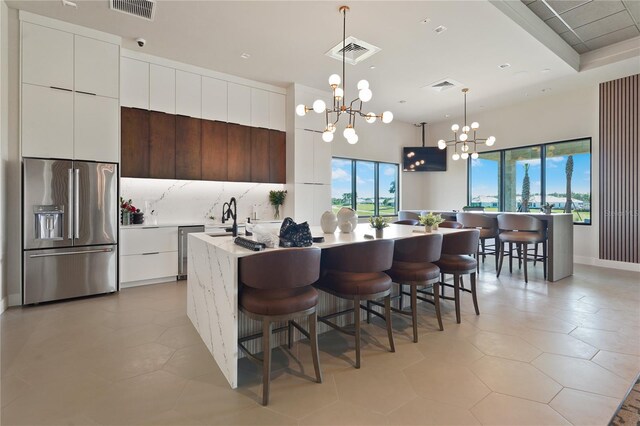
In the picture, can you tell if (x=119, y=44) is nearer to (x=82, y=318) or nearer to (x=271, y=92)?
(x=271, y=92)

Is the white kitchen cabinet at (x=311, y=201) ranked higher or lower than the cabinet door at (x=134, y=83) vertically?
lower

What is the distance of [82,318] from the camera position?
333cm

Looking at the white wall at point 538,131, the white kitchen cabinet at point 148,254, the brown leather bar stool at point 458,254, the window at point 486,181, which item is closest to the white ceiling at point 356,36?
the white wall at point 538,131

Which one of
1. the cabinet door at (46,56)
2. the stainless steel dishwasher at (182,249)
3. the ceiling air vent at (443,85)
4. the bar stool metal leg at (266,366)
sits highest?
the ceiling air vent at (443,85)

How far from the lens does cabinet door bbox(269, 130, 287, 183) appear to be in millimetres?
6055

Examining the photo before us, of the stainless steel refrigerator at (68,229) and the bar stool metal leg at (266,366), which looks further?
the stainless steel refrigerator at (68,229)

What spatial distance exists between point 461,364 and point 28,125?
17.2ft

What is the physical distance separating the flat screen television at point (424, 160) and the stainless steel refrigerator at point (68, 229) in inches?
274

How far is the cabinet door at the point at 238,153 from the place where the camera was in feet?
18.3

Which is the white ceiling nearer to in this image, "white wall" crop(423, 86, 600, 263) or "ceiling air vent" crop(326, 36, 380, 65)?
"ceiling air vent" crop(326, 36, 380, 65)

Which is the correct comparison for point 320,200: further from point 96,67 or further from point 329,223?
point 96,67

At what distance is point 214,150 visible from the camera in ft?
17.7

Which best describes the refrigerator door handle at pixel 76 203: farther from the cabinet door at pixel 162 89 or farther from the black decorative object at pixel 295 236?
the black decorative object at pixel 295 236

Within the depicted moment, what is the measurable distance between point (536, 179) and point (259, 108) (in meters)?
6.27
